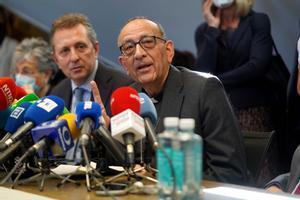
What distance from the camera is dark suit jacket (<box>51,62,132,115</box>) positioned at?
3570mm

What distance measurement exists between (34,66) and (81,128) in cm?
282

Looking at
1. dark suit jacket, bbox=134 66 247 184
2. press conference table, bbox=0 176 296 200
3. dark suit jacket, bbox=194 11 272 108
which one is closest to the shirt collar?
dark suit jacket, bbox=194 11 272 108

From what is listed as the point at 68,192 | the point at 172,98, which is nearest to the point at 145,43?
the point at 172,98

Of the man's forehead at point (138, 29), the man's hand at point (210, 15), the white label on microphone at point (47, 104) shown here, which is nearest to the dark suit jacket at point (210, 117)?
the man's forehead at point (138, 29)

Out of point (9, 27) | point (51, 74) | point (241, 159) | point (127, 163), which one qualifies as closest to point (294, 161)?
point (241, 159)

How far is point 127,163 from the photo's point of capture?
180 cm

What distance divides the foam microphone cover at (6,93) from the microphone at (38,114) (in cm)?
24

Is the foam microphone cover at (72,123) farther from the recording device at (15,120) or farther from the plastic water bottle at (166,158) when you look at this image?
the plastic water bottle at (166,158)

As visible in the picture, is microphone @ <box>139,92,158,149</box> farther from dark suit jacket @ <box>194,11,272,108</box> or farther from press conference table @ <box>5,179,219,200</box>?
dark suit jacket @ <box>194,11,272,108</box>

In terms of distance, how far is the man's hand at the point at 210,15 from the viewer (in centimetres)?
362

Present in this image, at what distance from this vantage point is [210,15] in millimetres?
3666

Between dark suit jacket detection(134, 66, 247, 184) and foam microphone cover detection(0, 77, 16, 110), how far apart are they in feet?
2.31

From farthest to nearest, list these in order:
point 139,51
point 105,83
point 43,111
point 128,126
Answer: point 105,83 → point 139,51 → point 43,111 → point 128,126

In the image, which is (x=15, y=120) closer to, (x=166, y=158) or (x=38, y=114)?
(x=38, y=114)
